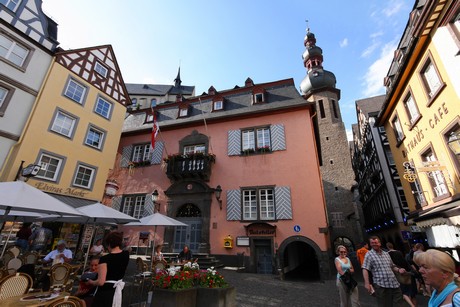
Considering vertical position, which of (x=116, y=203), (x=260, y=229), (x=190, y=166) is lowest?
(x=260, y=229)

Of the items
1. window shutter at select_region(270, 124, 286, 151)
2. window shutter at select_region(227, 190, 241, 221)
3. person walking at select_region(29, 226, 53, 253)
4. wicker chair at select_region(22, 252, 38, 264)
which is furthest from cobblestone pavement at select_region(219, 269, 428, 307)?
person walking at select_region(29, 226, 53, 253)

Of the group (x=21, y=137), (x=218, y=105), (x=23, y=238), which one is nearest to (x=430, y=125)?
(x=218, y=105)

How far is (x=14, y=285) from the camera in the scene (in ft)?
12.2

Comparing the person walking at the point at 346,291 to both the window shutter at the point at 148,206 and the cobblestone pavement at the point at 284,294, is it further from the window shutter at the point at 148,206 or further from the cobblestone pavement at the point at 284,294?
the window shutter at the point at 148,206

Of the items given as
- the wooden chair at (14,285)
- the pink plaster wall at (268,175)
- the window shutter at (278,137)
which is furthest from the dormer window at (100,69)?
the wooden chair at (14,285)

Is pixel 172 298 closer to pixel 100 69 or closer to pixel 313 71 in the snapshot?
pixel 100 69

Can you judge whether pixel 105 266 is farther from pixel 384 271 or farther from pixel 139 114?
pixel 139 114

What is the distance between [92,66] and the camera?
14.7m

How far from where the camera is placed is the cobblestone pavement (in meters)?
6.39

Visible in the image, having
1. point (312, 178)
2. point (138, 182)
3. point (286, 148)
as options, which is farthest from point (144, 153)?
point (312, 178)

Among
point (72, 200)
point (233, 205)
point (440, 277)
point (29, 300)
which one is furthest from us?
point (233, 205)

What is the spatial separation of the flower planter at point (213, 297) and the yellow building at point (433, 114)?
759cm

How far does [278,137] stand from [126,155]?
11.3 m

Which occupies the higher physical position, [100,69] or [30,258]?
[100,69]
